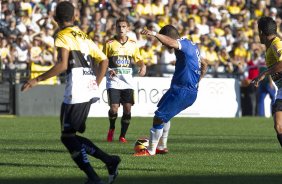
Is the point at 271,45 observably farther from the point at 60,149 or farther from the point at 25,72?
the point at 25,72

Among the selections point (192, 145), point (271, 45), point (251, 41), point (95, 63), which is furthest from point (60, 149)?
point (251, 41)

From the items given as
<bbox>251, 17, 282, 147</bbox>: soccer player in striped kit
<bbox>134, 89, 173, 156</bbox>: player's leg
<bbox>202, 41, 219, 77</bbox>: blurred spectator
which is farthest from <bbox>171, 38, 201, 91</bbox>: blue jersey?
<bbox>202, 41, 219, 77</bbox>: blurred spectator

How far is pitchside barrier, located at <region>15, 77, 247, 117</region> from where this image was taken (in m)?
30.8

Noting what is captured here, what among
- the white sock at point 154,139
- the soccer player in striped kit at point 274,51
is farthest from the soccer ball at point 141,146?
the soccer player in striped kit at point 274,51

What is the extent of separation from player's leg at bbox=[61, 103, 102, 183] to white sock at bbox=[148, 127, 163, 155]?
456cm

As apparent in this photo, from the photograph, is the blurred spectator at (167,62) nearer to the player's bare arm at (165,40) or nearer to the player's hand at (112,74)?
the player's hand at (112,74)

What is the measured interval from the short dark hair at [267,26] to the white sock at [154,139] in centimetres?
254

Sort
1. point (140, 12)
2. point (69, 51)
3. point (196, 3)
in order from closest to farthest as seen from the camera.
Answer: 1. point (69, 51)
2. point (140, 12)
3. point (196, 3)

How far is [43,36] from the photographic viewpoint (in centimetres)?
3142

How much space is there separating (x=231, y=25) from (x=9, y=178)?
Answer: 2709cm

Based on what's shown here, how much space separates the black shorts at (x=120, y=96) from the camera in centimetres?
1997

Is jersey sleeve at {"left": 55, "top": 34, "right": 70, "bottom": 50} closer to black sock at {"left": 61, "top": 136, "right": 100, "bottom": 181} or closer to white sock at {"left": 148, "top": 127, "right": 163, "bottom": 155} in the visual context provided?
black sock at {"left": 61, "top": 136, "right": 100, "bottom": 181}

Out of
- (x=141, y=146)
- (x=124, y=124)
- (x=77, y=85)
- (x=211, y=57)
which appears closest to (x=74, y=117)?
(x=77, y=85)

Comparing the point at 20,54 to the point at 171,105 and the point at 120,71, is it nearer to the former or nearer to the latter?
the point at 120,71
